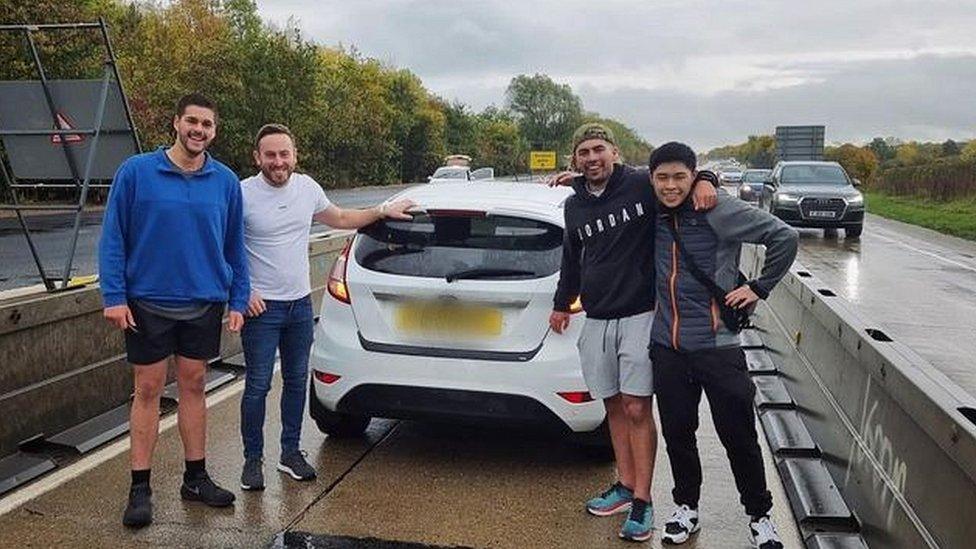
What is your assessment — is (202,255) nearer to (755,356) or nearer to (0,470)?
(0,470)

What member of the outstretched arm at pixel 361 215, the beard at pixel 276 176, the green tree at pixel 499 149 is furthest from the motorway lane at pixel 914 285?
the green tree at pixel 499 149

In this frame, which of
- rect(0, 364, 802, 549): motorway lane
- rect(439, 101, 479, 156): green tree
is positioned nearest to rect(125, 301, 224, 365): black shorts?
rect(0, 364, 802, 549): motorway lane

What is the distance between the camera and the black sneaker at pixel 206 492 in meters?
4.34

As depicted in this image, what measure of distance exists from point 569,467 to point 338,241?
5928 millimetres

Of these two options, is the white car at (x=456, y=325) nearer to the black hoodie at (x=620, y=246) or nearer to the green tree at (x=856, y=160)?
the black hoodie at (x=620, y=246)

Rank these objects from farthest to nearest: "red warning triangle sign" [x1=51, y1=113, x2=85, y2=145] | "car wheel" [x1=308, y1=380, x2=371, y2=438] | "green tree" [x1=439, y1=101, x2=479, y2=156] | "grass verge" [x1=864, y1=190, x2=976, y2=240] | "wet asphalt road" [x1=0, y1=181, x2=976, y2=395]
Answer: "green tree" [x1=439, y1=101, x2=479, y2=156]
"grass verge" [x1=864, y1=190, x2=976, y2=240]
"wet asphalt road" [x1=0, y1=181, x2=976, y2=395]
"red warning triangle sign" [x1=51, y1=113, x2=85, y2=145]
"car wheel" [x1=308, y1=380, x2=371, y2=438]

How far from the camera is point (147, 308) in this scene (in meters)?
4.12

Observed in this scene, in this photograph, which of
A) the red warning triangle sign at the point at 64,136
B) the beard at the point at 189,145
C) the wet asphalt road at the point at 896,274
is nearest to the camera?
the beard at the point at 189,145

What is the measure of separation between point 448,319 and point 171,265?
4.51ft

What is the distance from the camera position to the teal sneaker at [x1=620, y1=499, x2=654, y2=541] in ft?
13.4

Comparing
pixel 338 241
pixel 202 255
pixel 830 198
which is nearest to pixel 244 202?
pixel 202 255

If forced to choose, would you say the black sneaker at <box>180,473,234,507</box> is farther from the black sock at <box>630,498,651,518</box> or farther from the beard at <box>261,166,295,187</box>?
the black sock at <box>630,498,651,518</box>

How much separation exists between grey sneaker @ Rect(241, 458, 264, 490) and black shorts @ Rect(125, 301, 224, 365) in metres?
0.67

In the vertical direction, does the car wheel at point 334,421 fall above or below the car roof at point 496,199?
below
